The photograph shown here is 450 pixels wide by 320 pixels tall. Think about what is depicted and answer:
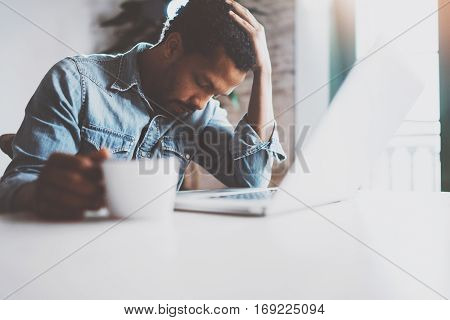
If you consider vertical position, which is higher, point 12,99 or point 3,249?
point 12,99

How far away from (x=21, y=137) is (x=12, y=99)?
11 centimetres

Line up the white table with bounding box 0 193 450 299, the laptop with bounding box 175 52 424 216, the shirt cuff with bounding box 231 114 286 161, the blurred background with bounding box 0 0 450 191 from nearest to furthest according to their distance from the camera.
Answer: the white table with bounding box 0 193 450 299, the laptop with bounding box 175 52 424 216, the blurred background with bounding box 0 0 450 191, the shirt cuff with bounding box 231 114 286 161

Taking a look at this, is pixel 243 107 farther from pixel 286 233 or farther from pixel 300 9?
pixel 286 233

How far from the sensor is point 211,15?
31.9 inches

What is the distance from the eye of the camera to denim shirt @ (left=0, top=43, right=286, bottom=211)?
638 mm

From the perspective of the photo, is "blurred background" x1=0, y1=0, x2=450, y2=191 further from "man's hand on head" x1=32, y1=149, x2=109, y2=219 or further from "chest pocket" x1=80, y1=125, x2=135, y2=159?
"man's hand on head" x1=32, y1=149, x2=109, y2=219

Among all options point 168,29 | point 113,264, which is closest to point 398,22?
point 168,29

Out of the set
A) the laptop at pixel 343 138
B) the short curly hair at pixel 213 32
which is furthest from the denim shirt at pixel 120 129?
the laptop at pixel 343 138

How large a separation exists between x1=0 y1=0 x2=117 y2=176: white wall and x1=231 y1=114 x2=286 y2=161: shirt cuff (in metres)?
0.36

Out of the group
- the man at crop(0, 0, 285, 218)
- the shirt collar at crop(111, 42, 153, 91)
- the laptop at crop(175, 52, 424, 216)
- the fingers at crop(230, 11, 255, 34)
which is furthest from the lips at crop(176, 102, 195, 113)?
the laptop at crop(175, 52, 424, 216)

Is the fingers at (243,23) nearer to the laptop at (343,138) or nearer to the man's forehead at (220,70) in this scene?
the man's forehead at (220,70)

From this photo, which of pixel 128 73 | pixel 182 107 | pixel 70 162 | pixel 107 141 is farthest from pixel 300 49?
pixel 70 162

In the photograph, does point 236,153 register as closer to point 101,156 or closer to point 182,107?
point 182,107

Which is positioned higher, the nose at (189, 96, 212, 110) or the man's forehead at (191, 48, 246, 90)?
the man's forehead at (191, 48, 246, 90)
